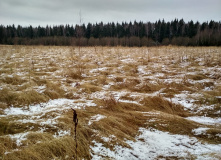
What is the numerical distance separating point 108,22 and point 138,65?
5387cm

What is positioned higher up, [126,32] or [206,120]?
[126,32]

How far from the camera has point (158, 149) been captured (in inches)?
92.6

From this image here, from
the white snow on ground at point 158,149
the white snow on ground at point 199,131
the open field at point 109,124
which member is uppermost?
the open field at point 109,124

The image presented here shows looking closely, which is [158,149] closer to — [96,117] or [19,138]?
[96,117]

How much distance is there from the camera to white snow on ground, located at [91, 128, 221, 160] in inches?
85.6

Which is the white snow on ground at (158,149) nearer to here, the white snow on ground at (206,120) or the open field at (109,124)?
the open field at (109,124)

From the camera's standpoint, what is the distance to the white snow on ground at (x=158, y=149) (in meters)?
2.17

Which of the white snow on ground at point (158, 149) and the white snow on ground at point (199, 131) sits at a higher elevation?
the white snow on ground at point (199, 131)

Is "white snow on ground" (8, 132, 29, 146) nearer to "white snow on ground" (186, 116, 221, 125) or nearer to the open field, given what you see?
the open field

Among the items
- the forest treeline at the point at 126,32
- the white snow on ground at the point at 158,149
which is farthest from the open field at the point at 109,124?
the forest treeline at the point at 126,32

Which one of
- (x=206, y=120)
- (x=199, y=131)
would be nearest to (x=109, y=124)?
(x=199, y=131)

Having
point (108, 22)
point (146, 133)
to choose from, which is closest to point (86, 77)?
point (146, 133)

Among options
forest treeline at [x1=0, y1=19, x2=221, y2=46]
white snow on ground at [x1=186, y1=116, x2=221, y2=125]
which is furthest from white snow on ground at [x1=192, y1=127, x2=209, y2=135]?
forest treeline at [x1=0, y1=19, x2=221, y2=46]

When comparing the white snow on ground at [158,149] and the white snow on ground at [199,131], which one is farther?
the white snow on ground at [199,131]
